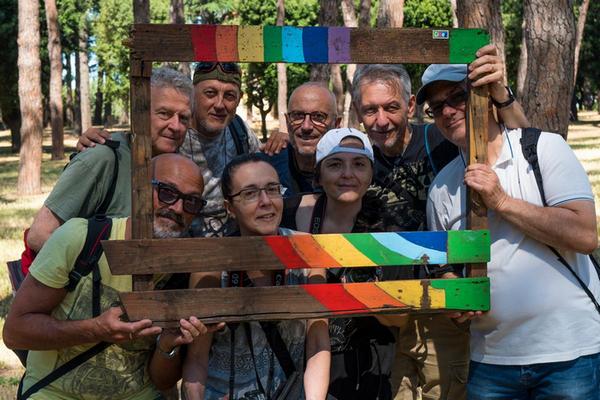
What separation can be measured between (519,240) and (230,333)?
1.21m

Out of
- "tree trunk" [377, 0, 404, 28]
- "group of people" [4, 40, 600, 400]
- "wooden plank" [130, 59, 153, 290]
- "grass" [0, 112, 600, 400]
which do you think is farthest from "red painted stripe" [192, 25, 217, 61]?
"tree trunk" [377, 0, 404, 28]

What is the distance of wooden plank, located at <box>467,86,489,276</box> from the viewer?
10.7 ft

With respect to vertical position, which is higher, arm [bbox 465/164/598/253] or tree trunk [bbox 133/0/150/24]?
tree trunk [bbox 133/0/150/24]

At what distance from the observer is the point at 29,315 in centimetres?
326

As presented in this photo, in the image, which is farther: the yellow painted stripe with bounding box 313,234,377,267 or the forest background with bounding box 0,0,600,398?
the forest background with bounding box 0,0,600,398

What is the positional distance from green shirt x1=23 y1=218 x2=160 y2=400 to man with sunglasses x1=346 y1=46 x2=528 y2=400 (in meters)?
0.99

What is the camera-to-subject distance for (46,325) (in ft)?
10.6

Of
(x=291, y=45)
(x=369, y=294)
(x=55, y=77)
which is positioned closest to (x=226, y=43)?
(x=291, y=45)

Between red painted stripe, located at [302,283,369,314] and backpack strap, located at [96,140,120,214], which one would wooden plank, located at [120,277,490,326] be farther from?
backpack strap, located at [96,140,120,214]

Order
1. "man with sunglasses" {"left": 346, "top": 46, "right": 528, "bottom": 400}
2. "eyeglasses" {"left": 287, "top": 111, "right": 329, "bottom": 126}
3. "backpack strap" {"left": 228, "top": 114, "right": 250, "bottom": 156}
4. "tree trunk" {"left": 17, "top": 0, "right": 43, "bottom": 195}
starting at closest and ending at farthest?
"man with sunglasses" {"left": 346, "top": 46, "right": 528, "bottom": 400}
"eyeglasses" {"left": 287, "top": 111, "right": 329, "bottom": 126}
"backpack strap" {"left": 228, "top": 114, "right": 250, "bottom": 156}
"tree trunk" {"left": 17, "top": 0, "right": 43, "bottom": 195}

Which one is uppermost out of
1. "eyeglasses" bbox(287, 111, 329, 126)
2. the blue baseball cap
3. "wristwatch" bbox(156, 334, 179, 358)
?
the blue baseball cap

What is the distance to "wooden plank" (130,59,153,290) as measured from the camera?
305cm

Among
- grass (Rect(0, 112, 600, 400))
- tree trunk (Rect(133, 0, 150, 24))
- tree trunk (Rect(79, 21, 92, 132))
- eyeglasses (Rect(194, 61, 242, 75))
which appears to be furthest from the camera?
tree trunk (Rect(79, 21, 92, 132))

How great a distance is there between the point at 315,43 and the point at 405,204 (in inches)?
44.1
